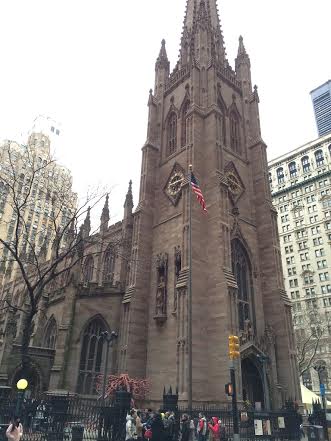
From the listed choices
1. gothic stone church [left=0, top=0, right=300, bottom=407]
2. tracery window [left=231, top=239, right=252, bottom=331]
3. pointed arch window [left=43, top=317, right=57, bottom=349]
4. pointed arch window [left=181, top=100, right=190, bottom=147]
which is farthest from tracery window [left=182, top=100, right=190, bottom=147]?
pointed arch window [left=43, top=317, right=57, bottom=349]

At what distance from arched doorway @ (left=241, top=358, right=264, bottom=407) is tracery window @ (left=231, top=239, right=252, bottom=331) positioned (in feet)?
9.25

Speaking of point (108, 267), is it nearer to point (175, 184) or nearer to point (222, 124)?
point (175, 184)

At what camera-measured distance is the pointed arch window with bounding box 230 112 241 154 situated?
1462 inches

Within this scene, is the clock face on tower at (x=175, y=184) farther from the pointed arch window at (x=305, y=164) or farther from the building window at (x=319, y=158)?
the pointed arch window at (x=305, y=164)

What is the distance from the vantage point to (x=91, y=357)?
28281mm

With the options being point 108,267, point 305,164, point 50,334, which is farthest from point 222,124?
point 305,164

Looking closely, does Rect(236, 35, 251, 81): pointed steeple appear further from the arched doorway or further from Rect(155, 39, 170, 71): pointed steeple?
the arched doorway

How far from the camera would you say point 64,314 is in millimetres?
28234

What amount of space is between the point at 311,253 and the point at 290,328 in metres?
46.3

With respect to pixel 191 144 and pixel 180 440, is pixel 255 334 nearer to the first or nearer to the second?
pixel 180 440

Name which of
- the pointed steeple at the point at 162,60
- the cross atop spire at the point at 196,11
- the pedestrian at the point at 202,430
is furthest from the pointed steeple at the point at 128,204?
the cross atop spire at the point at 196,11

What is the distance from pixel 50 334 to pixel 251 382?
55.6 feet

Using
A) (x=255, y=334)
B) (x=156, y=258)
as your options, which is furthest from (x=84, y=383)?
(x=255, y=334)

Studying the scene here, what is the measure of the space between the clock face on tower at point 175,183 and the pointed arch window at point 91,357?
1251cm
